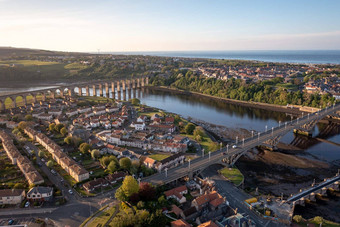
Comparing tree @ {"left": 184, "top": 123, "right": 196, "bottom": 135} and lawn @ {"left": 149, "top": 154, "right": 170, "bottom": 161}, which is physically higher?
tree @ {"left": 184, "top": 123, "right": 196, "bottom": 135}

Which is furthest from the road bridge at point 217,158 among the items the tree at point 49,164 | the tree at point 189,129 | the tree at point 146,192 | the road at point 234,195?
the tree at point 49,164

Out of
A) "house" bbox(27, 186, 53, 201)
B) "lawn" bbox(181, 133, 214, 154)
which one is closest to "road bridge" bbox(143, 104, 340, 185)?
"lawn" bbox(181, 133, 214, 154)

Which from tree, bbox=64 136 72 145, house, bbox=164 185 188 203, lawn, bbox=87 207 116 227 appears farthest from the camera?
tree, bbox=64 136 72 145

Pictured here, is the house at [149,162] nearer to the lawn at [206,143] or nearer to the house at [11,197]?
the lawn at [206,143]

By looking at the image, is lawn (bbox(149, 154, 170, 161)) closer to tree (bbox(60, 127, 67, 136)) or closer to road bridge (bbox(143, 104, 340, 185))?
road bridge (bbox(143, 104, 340, 185))

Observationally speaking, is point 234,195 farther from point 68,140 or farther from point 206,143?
point 68,140

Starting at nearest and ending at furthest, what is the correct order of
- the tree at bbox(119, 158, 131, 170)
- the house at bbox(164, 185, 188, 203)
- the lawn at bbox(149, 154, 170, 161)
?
the house at bbox(164, 185, 188, 203), the tree at bbox(119, 158, 131, 170), the lawn at bbox(149, 154, 170, 161)

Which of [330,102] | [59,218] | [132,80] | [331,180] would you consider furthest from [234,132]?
[132,80]

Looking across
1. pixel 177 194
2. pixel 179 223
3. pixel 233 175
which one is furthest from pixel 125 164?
pixel 233 175
